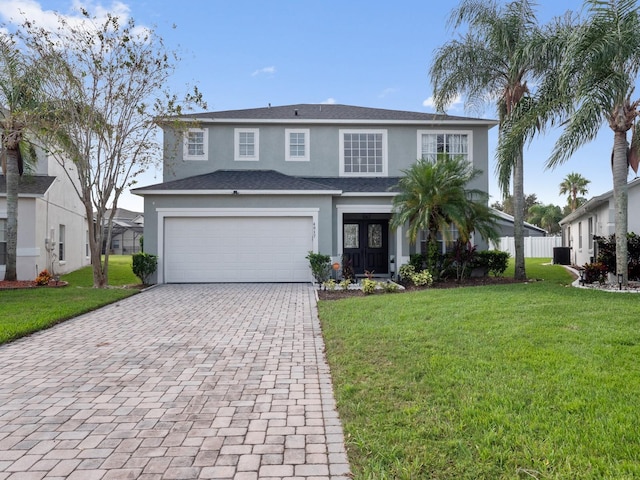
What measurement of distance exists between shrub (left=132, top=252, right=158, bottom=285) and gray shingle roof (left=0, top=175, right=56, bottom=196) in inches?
203

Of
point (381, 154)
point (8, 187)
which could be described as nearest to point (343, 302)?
point (381, 154)

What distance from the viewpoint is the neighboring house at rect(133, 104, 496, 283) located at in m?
14.6

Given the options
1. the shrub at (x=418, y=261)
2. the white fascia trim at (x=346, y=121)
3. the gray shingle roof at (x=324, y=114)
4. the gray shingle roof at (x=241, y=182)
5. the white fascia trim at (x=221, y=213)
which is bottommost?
the shrub at (x=418, y=261)

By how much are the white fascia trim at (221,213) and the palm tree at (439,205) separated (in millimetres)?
3177

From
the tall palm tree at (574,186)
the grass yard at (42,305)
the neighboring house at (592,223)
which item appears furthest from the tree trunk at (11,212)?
the tall palm tree at (574,186)

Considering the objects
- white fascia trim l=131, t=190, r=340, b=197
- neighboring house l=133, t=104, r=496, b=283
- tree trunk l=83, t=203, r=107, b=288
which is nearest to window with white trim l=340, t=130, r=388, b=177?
neighboring house l=133, t=104, r=496, b=283

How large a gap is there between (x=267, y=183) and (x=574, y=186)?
114ft

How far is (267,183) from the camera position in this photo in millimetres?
15023

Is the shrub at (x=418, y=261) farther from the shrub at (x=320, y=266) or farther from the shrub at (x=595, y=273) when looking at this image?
the shrub at (x=595, y=273)

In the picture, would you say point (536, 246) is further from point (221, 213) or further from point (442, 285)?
point (221, 213)

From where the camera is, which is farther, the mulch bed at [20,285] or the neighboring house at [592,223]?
the neighboring house at [592,223]

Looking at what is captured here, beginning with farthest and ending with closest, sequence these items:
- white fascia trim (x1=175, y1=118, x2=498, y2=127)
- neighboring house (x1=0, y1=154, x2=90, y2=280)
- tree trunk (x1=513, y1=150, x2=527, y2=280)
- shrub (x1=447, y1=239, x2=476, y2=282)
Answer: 1. white fascia trim (x1=175, y1=118, x2=498, y2=127)
2. neighboring house (x1=0, y1=154, x2=90, y2=280)
3. shrub (x1=447, y1=239, x2=476, y2=282)
4. tree trunk (x1=513, y1=150, x2=527, y2=280)

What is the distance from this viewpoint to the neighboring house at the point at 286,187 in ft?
47.9

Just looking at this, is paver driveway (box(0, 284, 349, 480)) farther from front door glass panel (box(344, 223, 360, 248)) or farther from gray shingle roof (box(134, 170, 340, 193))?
front door glass panel (box(344, 223, 360, 248))
